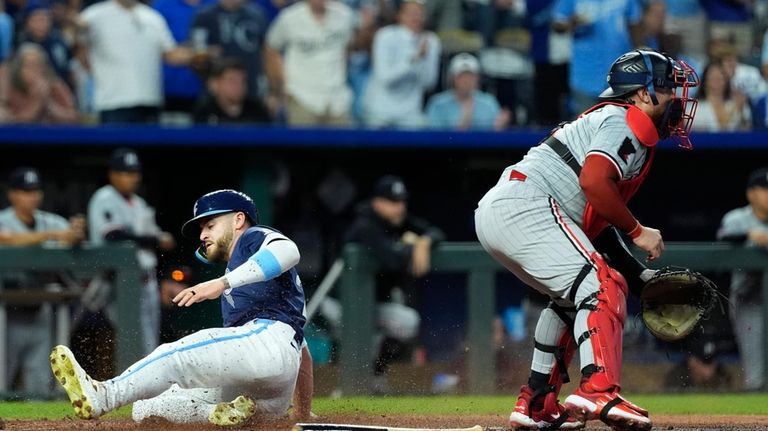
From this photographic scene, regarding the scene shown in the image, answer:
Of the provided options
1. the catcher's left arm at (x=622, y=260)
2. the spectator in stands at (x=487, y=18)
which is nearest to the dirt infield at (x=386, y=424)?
the catcher's left arm at (x=622, y=260)

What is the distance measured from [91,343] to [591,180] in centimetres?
603

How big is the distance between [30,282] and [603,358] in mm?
6373

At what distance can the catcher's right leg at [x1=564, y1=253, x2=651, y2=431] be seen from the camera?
5.80 m

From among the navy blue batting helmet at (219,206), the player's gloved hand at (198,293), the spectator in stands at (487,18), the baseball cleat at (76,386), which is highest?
the spectator in stands at (487,18)

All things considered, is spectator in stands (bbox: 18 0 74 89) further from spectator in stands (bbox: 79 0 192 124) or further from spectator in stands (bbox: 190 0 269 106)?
spectator in stands (bbox: 190 0 269 106)

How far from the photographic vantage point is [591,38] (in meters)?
11.9

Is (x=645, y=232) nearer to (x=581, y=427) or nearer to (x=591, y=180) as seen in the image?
(x=591, y=180)

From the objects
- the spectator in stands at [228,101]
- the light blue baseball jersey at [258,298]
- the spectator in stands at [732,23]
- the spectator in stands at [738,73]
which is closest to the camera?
the light blue baseball jersey at [258,298]

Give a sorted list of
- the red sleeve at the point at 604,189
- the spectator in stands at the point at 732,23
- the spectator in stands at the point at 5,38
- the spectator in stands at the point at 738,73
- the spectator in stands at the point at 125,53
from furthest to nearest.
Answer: the spectator in stands at the point at 732,23 < the spectator in stands at the point at 738,73 < the spectator in stands at the point at 5,38 < the spectator in stands at the point at 125,53 < the red sleeve at the point at 604,189

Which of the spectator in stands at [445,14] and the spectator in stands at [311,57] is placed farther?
the spectator in stands at [445,14]

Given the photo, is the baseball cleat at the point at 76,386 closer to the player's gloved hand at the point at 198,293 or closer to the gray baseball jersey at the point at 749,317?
the player's gloved hand at the point at 198,293

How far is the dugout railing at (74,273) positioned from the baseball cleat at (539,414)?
4.85 meters

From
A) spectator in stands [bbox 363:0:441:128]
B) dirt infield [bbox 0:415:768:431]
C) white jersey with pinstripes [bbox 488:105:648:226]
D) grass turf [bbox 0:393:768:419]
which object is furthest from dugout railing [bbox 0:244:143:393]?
white jersey with pinstripes [bbox 488:105:648:226]

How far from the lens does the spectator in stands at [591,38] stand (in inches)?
469
